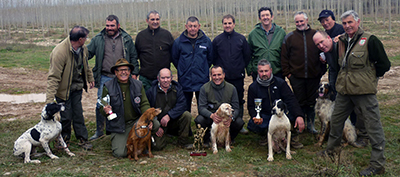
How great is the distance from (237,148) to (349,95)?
6.33 feet

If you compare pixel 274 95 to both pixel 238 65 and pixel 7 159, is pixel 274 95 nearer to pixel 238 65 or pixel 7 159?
pixel 238 65

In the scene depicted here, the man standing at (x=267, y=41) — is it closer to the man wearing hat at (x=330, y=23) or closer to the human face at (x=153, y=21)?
the man wearing hat at (x=330, y=23)

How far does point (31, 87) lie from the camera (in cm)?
1115

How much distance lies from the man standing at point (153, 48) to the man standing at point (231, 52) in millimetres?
1016

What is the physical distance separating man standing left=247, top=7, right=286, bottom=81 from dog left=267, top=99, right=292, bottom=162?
4.08 feet

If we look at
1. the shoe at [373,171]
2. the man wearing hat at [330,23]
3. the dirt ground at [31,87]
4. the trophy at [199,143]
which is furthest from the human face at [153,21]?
the shoe at [373,171]

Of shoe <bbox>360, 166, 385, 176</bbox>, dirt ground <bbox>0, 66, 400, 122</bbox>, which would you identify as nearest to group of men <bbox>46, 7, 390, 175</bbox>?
shoe <bbox>360, 166, 385, 176</bbox>

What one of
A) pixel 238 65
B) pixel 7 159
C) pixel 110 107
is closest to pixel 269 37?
pixel 238 65

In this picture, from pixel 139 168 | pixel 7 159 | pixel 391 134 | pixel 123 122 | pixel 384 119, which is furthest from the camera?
pixel 384 119

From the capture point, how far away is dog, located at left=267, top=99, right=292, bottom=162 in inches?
181

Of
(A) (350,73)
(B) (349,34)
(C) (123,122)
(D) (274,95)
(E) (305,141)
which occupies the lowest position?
(E) (305,141)

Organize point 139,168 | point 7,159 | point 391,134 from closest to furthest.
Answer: point 139,168
point 7,159
point 391,134

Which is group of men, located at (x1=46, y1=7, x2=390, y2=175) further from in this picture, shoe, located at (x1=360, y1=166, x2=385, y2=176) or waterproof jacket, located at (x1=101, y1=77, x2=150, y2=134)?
shoe, located at (x1=360, y1=166, x2=385, y2=176)

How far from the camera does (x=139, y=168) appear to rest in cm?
433
